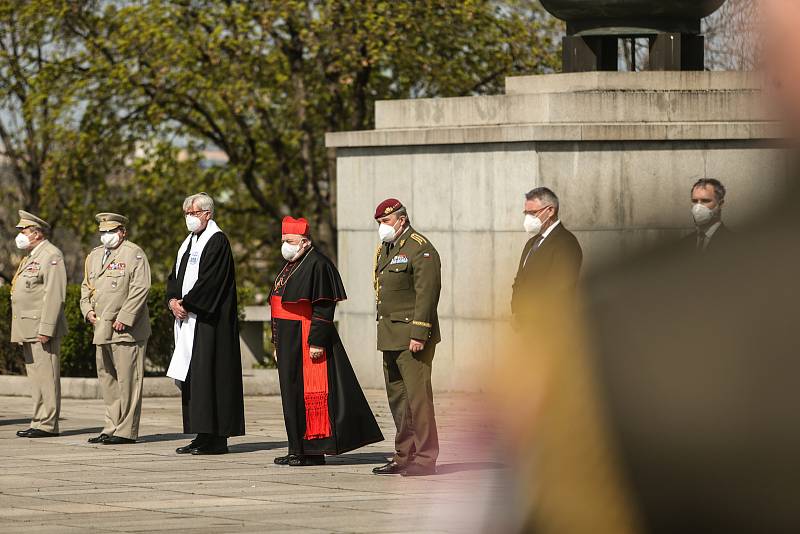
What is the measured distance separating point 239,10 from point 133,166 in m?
3.74

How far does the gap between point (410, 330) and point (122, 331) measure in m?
3.04

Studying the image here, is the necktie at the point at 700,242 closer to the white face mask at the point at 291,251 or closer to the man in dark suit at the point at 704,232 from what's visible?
the man in dark suit at the point at 704,232

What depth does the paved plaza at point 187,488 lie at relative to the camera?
297 inches

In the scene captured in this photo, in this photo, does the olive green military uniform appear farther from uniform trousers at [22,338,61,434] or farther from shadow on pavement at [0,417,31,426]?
shadow on pavement at [0,417,31,426]

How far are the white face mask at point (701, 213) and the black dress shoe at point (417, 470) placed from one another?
7056 mm

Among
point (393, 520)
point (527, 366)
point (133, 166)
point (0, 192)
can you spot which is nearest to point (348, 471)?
point (393, 520)

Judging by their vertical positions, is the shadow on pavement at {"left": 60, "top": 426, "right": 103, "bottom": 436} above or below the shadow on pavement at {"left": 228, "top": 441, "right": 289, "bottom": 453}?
above

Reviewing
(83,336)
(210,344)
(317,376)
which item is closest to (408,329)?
(317,376)

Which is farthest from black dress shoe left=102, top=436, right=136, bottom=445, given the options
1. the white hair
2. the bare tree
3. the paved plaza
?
the bare tree

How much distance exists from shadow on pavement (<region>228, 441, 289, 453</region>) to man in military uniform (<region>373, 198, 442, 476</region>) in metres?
1.89

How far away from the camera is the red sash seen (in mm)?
9844

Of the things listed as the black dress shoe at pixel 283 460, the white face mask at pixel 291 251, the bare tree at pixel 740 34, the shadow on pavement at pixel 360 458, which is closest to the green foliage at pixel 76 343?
the shadow on pavement at pixel 360 458

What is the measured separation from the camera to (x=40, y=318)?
12.2m

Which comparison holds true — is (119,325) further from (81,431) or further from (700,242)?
(700,242)
